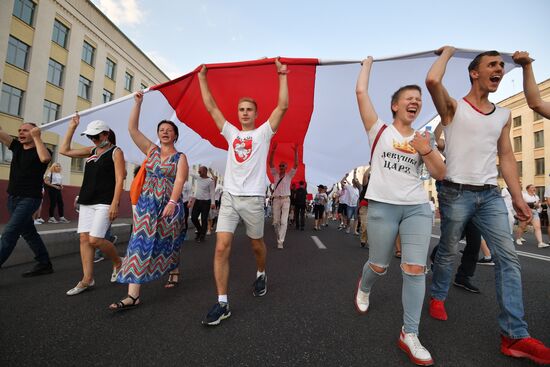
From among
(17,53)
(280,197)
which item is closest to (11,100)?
(17,53)

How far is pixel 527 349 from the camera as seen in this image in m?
2.02

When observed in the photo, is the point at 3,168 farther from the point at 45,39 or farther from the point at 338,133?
the point at 338,133

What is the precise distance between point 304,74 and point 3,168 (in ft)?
63.2

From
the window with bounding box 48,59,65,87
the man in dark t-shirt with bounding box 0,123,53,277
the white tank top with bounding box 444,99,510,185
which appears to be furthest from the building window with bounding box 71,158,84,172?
the white tank top with bounding box 444,99,510,185

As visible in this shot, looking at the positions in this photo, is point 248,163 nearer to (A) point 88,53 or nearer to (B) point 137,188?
(B) point 137,188

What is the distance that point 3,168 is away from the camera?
16.2 metres

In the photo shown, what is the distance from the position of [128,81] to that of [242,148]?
30267 mm

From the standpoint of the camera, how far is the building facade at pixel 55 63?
1700 centimetres

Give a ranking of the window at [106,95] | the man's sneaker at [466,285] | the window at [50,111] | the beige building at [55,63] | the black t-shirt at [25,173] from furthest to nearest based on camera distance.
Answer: the window at [106,95]
the window at [50,111]
the beige building at [55,63]
the black t-shirt at [25,173]
the man's sneaker at [466,285]

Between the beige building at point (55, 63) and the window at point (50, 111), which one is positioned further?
the window at point (50, 111)

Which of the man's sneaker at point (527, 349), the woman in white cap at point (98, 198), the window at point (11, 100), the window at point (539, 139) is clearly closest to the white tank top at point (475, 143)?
the man's sneaker at point (527, 349)

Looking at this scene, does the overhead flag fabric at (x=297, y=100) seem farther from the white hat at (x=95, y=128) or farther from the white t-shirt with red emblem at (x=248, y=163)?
the white t-shirt with red emblem at (x=248, y=163)

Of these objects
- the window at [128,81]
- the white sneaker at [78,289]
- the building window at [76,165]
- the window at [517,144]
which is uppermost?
the window at [128,81]

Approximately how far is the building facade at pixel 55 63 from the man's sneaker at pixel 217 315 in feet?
51.7
